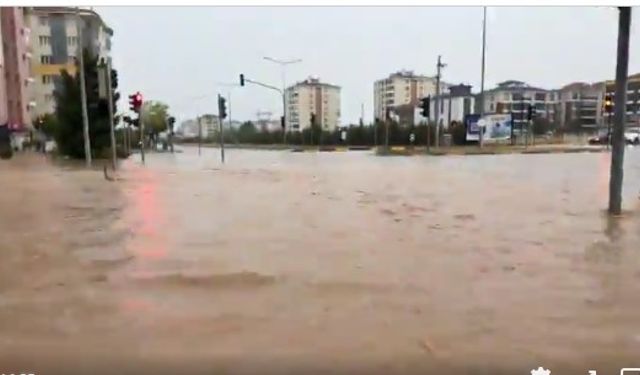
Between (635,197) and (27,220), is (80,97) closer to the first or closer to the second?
(27,220)

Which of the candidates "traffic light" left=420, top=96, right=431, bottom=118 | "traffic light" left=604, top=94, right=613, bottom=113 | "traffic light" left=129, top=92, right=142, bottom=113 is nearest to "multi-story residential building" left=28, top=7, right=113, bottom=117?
"traffic light" left=129, top=92, right=142, bottom=113

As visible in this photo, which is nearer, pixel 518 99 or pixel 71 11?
pixel 71 11

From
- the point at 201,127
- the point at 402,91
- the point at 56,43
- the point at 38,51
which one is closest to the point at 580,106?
the point at 402,91

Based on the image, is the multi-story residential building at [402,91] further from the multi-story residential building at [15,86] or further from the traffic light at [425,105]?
the multi-story residential building at [15,86]

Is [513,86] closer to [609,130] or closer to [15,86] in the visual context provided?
[609,130]

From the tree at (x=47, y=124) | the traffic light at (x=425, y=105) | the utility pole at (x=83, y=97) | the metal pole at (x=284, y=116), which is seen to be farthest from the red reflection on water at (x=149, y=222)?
the traffic light at (x=425, y=105)

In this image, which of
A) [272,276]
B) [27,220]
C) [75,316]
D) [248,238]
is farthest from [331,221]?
[75,316]
